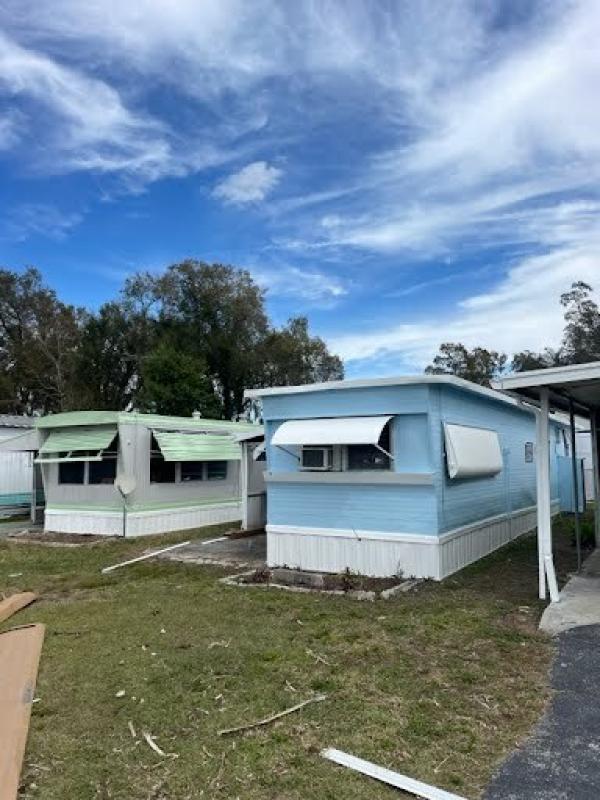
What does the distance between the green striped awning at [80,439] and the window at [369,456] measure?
677cm

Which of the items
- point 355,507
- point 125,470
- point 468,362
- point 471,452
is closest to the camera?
point 355,507

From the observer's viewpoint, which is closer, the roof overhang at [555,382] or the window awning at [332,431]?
the roof overhang at [555,382]

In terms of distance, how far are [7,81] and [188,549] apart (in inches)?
349

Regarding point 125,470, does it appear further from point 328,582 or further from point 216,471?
point 328,582

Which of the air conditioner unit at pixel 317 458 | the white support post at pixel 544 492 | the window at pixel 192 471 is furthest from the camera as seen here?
the window at pixel 192 471

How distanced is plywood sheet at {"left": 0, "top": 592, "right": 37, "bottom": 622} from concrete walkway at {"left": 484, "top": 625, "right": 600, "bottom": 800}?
20.1 ft

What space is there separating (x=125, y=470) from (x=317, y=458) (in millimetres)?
6088

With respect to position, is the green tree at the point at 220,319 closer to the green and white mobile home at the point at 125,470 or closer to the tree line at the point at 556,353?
the tree line at the point at 556,353

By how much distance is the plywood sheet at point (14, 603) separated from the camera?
7642mm

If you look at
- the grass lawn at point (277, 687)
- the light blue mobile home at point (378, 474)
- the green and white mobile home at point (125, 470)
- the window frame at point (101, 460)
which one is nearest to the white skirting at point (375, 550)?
the light blue mobile home at point (378, 474)

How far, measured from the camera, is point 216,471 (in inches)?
665

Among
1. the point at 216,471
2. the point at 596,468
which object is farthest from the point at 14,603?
the point at 596,468

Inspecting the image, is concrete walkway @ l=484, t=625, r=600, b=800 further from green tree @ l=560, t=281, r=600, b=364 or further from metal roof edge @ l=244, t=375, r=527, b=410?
green tree @ l=560, t=281, r=600, b=364

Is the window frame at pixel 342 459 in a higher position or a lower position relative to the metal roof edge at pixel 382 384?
lower
